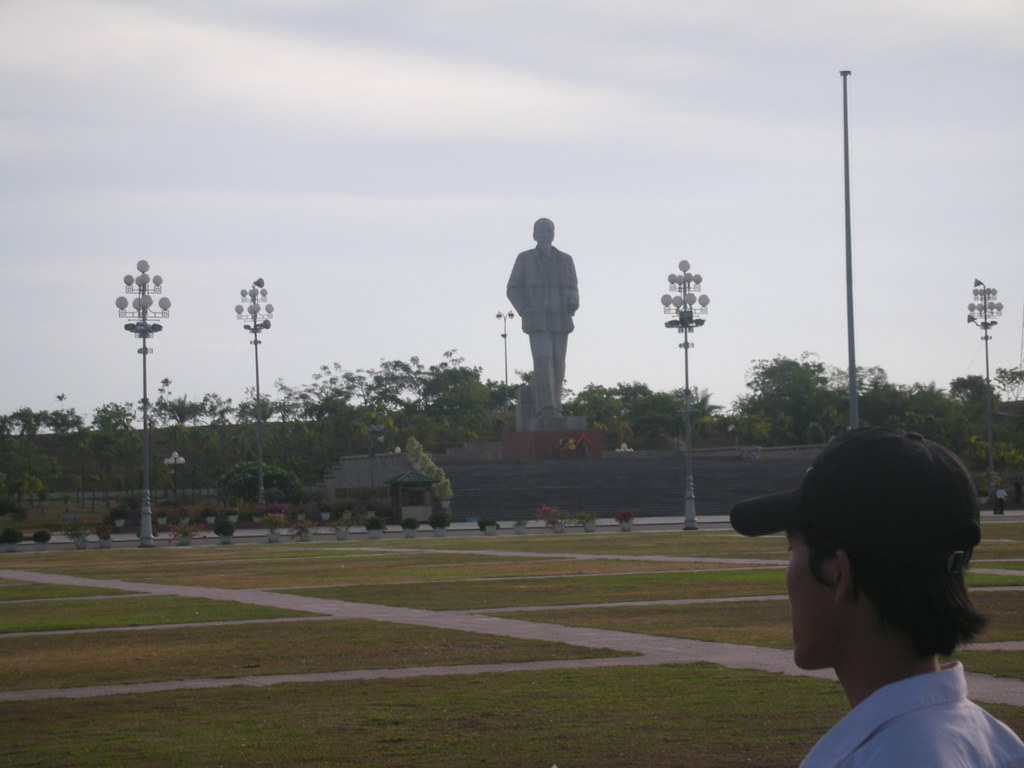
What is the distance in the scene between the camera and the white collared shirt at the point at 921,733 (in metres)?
2.12

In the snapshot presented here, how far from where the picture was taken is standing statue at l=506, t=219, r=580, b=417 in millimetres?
60125

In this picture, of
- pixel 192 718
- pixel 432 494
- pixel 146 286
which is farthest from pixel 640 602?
pixel 432 494

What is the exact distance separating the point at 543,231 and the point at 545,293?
2.61 metres

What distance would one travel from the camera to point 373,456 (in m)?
66.9

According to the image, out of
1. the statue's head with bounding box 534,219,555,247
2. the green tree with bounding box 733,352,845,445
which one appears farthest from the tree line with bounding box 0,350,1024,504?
the statue's head with bounding box 534,219,555,247

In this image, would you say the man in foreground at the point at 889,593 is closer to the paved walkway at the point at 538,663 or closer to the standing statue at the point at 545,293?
the paved walkway at the point at 538,663

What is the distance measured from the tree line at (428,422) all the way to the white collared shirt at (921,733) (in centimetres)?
7252

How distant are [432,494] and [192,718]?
1827 inches

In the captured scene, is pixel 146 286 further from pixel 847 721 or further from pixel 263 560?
pixel 847 721

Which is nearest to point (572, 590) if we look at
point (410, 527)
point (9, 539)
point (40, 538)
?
point (410, 527)

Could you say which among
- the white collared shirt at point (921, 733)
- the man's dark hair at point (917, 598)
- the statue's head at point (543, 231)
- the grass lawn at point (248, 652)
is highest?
the statue's head at point (543, 231)

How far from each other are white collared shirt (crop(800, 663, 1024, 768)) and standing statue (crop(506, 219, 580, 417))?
190 ft

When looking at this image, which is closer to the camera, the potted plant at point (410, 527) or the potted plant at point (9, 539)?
the potted plant at point (9, 539)

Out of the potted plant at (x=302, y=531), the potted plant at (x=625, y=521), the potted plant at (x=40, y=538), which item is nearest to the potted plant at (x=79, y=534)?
the potted plant at (x=40, y=538)
